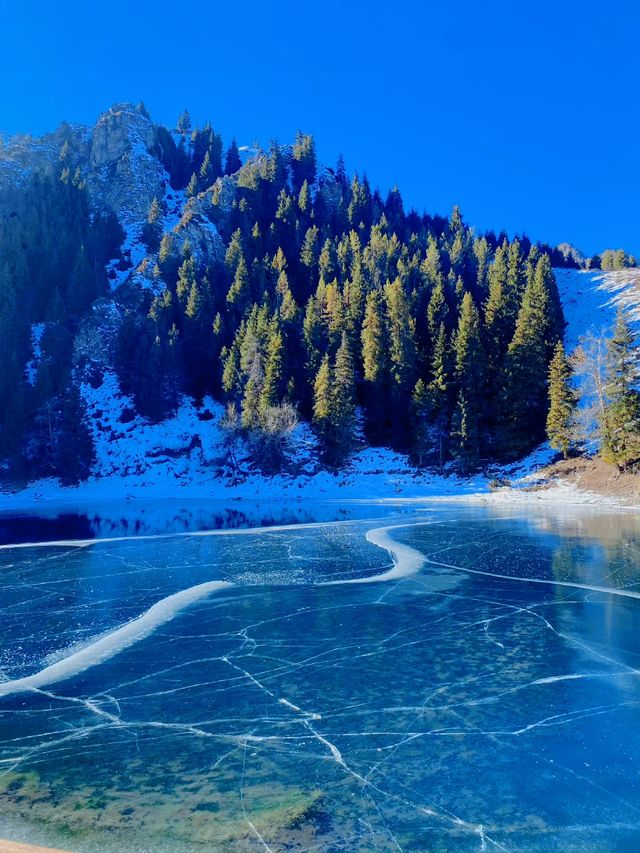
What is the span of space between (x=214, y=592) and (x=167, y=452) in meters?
44.5

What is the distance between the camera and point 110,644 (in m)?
9.65

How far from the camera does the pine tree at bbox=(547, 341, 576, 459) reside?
4281cm

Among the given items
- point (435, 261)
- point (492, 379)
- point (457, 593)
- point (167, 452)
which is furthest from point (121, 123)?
point (457, 593)

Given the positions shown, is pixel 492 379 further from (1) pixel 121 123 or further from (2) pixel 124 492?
(1) pixel 121 123

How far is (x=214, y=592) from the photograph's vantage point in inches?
531

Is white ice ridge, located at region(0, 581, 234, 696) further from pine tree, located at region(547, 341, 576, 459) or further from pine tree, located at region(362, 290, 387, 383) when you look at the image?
pine tree, located at region(362, 290, 387, 383)

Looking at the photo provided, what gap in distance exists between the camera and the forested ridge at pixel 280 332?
5078cm

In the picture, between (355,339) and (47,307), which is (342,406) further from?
(47,307)

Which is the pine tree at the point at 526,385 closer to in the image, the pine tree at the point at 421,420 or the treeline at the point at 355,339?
the treeline at the point at 355,339

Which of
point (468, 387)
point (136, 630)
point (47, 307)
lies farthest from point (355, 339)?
point (136, 630)

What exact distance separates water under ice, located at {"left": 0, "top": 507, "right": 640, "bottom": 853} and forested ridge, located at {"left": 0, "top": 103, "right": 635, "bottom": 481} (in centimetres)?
3298

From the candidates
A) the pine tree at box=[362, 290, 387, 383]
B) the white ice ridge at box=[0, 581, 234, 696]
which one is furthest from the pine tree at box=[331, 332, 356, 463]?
the white ice ridge at box=[0, 581, 234, 696]

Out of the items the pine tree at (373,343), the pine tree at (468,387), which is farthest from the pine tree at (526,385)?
the pine tree at (373,343)

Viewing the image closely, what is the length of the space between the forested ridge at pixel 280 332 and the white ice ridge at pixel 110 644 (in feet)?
115
